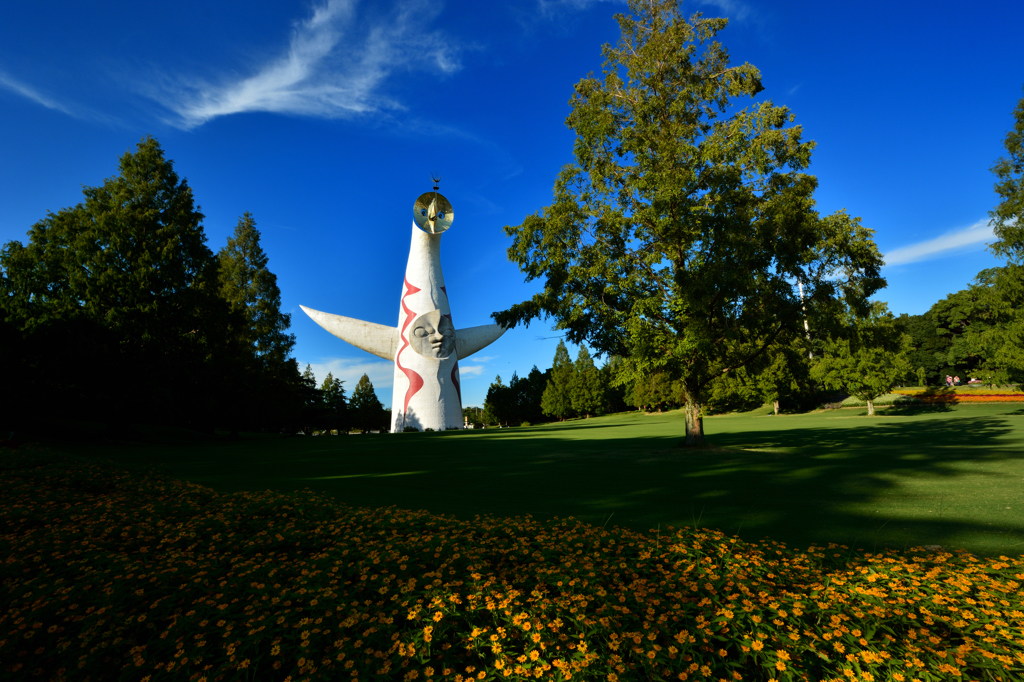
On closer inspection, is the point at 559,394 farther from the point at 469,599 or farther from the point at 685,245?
the point at 469,599

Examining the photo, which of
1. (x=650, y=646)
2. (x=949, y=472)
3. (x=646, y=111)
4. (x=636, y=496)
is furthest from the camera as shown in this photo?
(x=646, y=111)

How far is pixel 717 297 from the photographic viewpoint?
1477 cm

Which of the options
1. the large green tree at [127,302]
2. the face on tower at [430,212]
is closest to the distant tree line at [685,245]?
the large green tree at [127,302]

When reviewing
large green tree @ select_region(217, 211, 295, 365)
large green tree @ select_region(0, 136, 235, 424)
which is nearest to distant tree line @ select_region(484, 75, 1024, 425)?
large green tree @ select_region(0, 136, 235, 424)

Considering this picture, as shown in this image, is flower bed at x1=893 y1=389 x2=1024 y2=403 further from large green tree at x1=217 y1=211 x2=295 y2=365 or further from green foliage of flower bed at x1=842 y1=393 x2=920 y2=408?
large green tree at x1=217 y1=211 x2=295 y2=365

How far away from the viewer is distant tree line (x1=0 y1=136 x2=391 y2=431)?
19.2 metres

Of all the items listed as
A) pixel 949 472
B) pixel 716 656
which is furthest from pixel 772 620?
pixel 949 472

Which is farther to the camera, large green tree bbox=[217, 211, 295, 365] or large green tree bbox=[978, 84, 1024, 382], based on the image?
large green tree bbox=[217, 211, 295, 365]

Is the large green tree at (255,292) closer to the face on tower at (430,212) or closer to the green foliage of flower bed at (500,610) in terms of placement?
the face on tower at (430,212)

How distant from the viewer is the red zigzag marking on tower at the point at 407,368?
3438 cm

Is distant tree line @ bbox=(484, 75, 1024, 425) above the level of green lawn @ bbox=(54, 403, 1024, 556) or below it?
above

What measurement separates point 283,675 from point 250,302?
127 ft

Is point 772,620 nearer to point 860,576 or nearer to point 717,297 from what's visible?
point 860,576

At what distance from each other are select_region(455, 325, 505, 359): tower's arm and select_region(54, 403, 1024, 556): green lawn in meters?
19.9
